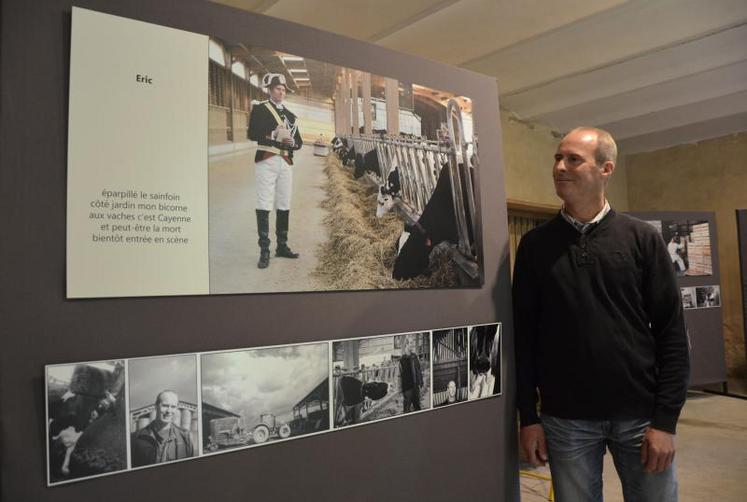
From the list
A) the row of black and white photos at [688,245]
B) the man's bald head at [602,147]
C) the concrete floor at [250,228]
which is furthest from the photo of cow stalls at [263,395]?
the row of black and white photos at [688,245]

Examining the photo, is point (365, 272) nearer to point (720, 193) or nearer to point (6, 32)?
point (6, 32)

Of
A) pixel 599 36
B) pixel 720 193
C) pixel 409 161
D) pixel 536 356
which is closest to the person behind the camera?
pixel 409 161

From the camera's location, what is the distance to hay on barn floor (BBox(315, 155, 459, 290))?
1.58 metres

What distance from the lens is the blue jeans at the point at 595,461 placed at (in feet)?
5.75

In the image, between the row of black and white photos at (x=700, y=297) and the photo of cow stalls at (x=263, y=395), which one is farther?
the row of black and white photos at (x=700, y=297)

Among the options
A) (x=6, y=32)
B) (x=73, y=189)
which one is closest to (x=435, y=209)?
(x=73, y=189)

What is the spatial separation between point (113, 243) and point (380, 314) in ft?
2.66

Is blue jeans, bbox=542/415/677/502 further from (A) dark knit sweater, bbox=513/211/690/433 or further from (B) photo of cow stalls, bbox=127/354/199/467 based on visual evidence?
(B) photo of cow stalls, bbox=127/354/199/467

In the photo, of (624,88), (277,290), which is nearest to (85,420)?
(277,290)

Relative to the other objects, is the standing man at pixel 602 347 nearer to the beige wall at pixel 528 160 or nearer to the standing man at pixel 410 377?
the standing man at pixel 410 377

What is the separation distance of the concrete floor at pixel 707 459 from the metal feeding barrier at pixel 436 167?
2528 mm

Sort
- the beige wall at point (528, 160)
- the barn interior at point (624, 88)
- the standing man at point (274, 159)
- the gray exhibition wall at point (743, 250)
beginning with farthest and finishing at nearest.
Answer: the beige wall at point (528, 160), the gray exhibition wall at point (743, 250), the barn interior at point (624, 88), the standing man at point (274, 159)

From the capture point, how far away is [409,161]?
1763 mm

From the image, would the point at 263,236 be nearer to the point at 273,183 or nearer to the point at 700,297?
the point at 273,183
